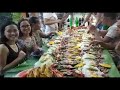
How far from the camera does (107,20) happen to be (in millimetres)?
4805

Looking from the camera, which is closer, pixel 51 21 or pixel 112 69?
pixel 112 69

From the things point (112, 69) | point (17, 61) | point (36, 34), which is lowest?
point (112, 69)

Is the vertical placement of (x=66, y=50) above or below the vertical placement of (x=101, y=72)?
above

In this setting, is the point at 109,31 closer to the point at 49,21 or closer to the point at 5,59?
the point at 49,21

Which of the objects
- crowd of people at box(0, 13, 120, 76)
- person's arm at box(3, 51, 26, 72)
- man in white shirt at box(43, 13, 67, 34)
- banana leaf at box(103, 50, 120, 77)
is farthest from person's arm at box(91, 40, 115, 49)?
person's arm at box(3, 51, 26, 72)

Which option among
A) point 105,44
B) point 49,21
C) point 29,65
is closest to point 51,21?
point 49,21

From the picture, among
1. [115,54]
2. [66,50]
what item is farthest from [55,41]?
[115,54]

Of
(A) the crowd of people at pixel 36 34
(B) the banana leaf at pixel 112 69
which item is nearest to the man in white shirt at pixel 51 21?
(A) the crowd of people at pixel 36 34

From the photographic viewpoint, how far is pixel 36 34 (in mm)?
4891

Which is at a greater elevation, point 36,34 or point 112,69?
point 36,34

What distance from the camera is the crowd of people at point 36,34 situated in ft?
15.8
